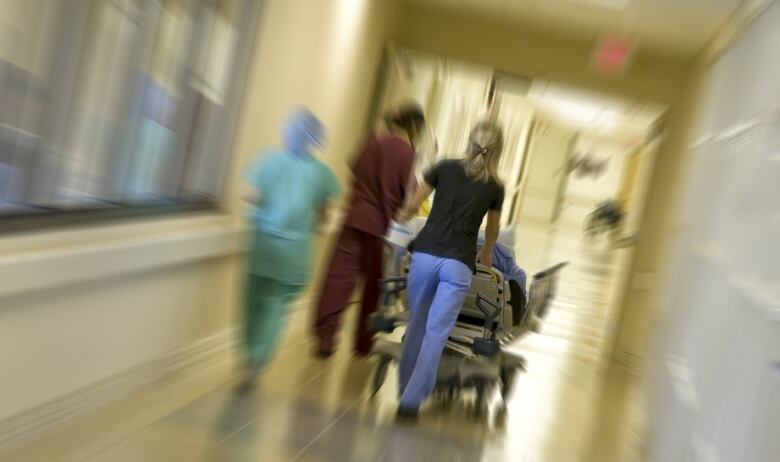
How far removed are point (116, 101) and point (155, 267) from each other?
2.28 feet

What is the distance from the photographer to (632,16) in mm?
6094

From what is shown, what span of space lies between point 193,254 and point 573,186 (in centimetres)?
1307

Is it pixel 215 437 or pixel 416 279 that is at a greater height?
pixel 416 279

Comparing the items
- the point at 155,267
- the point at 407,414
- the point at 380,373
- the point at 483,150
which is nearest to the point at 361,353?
the point at 380,373

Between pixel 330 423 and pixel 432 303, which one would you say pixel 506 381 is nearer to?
pixel 432 303

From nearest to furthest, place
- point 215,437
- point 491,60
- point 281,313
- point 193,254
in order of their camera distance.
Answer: point 215,437, point 193,254, point 281,313, point 491,60

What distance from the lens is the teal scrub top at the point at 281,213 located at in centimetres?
405

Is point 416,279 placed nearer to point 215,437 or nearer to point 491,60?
point 215,437

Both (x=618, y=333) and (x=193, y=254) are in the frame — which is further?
(x=618, y=333)

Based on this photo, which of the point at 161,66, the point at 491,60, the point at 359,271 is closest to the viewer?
the point at 161,66

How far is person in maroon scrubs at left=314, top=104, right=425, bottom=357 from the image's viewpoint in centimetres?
513

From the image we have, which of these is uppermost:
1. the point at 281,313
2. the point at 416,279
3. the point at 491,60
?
the point at 491,60

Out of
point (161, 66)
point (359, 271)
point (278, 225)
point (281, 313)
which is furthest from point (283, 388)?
point (161, 66)

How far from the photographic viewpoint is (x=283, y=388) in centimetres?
428
